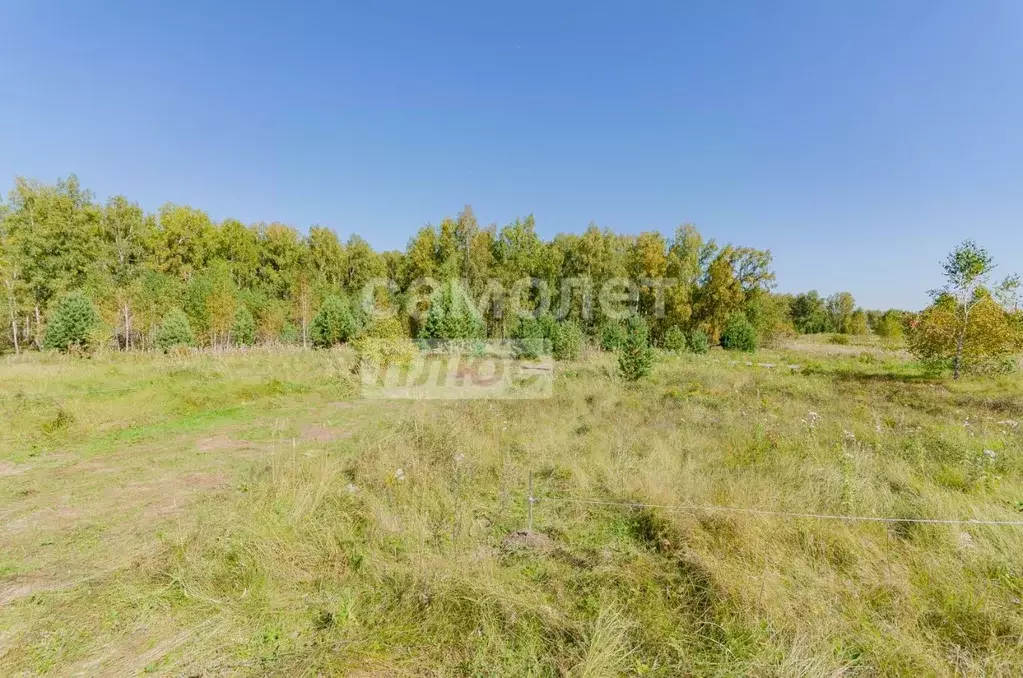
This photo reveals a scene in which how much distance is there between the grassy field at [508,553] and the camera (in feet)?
7.91

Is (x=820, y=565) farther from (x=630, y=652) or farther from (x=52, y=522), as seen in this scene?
(x=52, y=522)

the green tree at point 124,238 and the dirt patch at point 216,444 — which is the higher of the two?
the green tree at point 124,238

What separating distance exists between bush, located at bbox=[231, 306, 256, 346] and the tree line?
2.6 inches

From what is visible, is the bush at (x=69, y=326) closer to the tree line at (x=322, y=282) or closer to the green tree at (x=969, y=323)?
the tree line at (x=322, y=282)

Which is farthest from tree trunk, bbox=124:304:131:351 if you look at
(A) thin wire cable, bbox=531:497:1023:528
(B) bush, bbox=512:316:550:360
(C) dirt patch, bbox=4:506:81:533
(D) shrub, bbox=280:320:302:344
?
(A) thin wire cable, bbox=531:497:1023:528

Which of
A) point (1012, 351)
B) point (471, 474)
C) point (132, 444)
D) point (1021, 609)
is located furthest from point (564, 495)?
point (1012, 351)

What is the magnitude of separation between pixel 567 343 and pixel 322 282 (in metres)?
21.7

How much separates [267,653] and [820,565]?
412 cm

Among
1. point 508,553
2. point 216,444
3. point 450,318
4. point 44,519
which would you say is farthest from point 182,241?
point 508,553

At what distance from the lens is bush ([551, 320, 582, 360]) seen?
1978cm

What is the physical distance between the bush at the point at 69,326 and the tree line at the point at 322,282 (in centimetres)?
10

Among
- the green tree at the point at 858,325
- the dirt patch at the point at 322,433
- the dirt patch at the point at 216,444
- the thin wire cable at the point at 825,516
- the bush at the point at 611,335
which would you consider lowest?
the dirt patch at the point at 322,433

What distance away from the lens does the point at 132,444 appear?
653 centimetres

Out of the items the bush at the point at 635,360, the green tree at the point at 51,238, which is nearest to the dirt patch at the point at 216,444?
the bush at the point at 635,360
